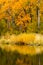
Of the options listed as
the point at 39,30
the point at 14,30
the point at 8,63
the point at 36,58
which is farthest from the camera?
the point at 14,30

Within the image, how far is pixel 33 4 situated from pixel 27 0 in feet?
3.38

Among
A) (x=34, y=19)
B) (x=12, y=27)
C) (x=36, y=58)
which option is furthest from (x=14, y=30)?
(x=36, y=58)

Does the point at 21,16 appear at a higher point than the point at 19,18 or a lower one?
higher

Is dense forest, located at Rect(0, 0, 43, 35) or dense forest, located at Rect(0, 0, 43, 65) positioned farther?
dense forest, located at Rect(0, 0, 43, 35)

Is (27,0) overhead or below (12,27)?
overhead

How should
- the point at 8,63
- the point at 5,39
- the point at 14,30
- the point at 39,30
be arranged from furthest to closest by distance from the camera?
1. the point at 14,30
2. the point at 39,30
3. the point at 5,39
4. the point at 8,63

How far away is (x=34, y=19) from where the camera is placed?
3897 centimetres

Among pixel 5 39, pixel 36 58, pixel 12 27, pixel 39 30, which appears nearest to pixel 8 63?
pixel 36 58

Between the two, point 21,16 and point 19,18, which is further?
point 21,16

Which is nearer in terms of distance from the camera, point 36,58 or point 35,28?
point 36,58

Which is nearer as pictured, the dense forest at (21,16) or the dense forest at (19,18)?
the dense forest at (19,18)

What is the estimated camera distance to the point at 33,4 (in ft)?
125

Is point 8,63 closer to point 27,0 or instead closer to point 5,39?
point 5,39

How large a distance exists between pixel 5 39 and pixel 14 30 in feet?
16.4
